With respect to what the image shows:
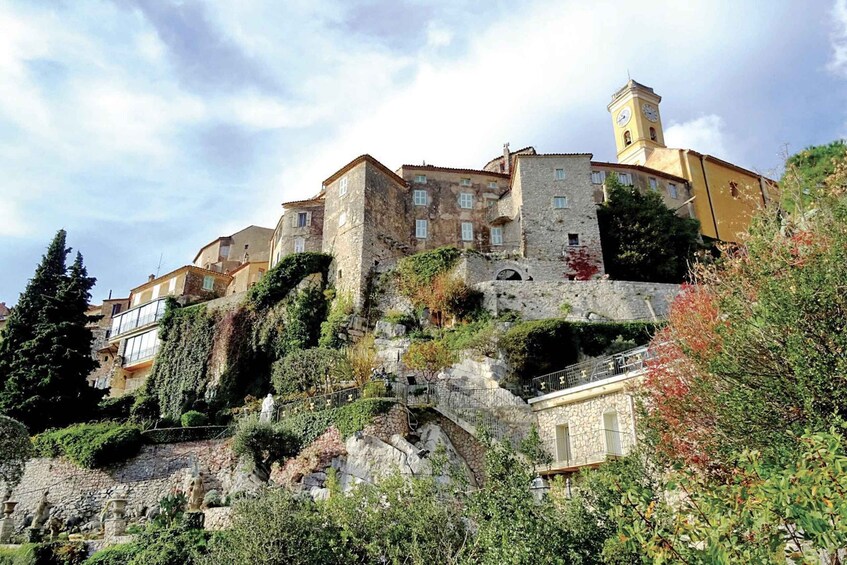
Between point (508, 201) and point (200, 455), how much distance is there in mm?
25447

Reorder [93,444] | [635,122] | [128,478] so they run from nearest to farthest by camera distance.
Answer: [128,478], [93,444], [635,122]

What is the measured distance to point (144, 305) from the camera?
153 ft

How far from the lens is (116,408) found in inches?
1347

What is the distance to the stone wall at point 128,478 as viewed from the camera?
79.2ft

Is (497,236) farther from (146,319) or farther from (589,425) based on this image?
(146,319)

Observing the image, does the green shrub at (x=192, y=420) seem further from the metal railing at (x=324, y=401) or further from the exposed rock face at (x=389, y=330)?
the exposed rock face at (x=389, y=330)

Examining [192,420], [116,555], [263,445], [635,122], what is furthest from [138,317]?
[635,122]

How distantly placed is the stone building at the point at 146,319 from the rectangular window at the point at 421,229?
15.6 metres

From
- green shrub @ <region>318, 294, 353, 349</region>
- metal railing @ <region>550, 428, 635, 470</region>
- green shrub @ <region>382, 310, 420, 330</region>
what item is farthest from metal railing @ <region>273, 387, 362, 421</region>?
green shrub @ <region>382, 310, 420, 330</region>

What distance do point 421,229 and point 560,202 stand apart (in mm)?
8695

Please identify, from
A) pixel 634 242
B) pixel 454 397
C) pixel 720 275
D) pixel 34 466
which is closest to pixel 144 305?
pixel 34 466

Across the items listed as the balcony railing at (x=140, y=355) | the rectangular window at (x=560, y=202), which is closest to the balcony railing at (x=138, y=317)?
the balcony railing at (x=140, y=355)

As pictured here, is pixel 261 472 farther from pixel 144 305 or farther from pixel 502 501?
pixel 144 305

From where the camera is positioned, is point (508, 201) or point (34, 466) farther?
point (508, 201)
